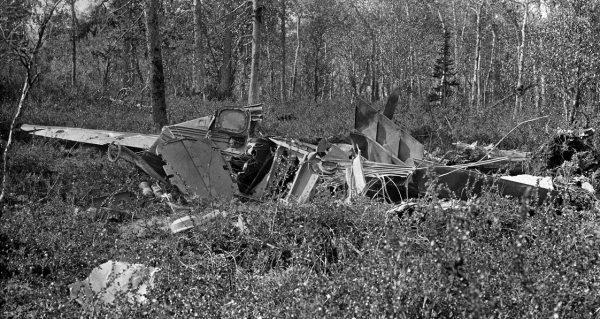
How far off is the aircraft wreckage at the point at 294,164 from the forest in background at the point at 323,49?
2.07 metres

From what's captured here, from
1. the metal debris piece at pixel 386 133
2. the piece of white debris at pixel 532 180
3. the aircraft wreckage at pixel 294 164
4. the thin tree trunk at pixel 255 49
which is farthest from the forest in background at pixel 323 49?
the piece of white debris at pixel 532 180

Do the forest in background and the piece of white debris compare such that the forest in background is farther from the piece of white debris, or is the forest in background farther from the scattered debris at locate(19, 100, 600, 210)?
the piece of white debris

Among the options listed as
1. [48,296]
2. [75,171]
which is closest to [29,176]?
[75,171]

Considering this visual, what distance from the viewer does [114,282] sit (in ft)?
14.0

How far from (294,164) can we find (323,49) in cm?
4057

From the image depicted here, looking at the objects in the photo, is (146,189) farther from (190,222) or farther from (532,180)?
(532,180)

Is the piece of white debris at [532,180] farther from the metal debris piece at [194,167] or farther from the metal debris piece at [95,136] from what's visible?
the metal debris piece at [95,136]

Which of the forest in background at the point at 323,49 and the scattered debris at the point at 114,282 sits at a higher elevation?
the forest in background at the point at 323,49

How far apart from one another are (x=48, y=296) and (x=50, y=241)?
1.49 metres

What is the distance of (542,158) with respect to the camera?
24.2 ft

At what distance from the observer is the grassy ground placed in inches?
127

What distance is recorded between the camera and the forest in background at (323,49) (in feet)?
33.7

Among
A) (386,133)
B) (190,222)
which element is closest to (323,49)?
(386,133)

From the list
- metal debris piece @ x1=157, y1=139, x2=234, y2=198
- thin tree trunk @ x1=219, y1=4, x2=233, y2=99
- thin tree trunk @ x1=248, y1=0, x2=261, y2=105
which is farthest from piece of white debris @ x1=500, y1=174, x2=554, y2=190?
thin tree trunk @ x1=219, y1=4, x2=233, y2=99
